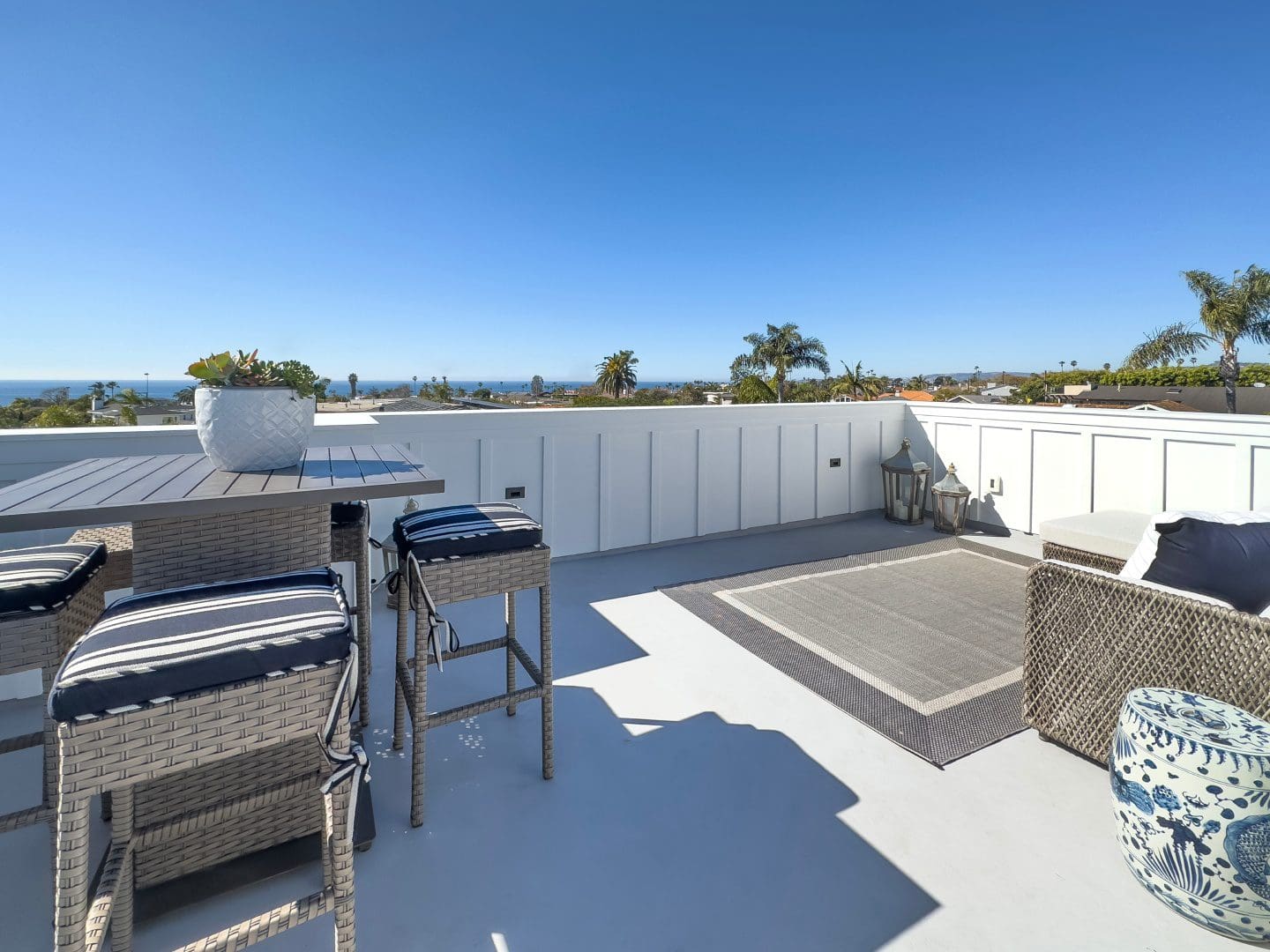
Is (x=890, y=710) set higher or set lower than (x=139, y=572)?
lower

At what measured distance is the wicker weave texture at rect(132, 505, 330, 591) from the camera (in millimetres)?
1333

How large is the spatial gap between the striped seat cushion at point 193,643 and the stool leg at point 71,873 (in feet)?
0.46

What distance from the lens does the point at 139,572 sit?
132 cm

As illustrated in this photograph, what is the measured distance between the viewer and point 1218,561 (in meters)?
1.47

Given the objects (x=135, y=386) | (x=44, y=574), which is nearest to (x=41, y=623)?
(x=44, y=574)

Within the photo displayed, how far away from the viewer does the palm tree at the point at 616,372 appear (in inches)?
1294

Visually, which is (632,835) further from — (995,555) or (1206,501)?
(1206,501)

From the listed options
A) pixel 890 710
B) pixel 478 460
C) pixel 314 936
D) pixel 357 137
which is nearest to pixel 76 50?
pixel 357 137

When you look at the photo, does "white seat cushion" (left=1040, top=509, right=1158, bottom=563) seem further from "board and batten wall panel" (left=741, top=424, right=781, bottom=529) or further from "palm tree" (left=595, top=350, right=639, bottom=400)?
"palm tree" (left=595, top=350, right=639, bottom=400)

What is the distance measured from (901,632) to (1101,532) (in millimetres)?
1047

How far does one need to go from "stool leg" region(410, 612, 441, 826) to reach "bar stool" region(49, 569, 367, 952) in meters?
0.41

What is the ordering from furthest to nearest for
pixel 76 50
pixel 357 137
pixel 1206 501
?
pixel 357 137 < pixel 76 50 < pixel 1206 501

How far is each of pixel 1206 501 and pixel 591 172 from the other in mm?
9858

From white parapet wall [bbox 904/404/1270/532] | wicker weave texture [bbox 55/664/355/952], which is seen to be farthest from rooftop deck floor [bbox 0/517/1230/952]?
white parapet wall [bbox 904/404/1270/532]
